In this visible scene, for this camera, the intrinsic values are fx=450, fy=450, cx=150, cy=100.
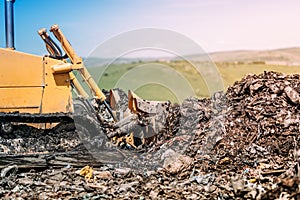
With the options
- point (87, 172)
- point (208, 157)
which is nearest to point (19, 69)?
point (87, 172)

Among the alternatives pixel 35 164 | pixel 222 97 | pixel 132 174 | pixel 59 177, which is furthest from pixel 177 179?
pixel 222 97

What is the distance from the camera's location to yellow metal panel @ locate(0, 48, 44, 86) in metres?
9.66

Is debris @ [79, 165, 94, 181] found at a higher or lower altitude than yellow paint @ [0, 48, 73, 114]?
lower

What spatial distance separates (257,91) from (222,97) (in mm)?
951

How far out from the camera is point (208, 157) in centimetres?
770

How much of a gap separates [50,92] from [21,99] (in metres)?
0.64

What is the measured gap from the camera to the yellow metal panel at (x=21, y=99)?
9688 mm

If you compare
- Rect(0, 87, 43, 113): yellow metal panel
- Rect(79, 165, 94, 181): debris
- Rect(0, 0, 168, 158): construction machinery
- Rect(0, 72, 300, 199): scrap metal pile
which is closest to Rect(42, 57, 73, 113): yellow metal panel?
Rect(0, 0, 168, 158): construction machinery

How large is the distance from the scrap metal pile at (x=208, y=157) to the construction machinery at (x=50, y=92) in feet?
1.36

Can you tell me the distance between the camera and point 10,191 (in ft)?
21.5

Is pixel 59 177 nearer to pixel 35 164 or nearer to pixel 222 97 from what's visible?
pixel 35 164

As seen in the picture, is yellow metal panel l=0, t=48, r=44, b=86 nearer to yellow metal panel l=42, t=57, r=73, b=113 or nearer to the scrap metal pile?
yellow metal panel l=42, t=57, r=73, b=113

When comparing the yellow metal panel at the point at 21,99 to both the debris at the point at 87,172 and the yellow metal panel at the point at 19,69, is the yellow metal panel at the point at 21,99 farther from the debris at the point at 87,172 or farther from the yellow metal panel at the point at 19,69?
the debris at the point at 87,172

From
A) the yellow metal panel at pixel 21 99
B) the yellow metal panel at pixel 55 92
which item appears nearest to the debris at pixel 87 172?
the yellow metal panel at pixel 55 92
